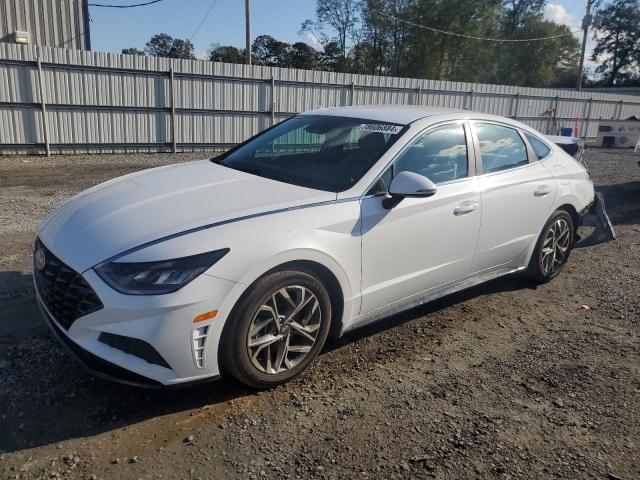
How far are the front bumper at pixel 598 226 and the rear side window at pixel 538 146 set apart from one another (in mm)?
849

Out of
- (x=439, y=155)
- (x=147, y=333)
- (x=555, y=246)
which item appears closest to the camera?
(x=147, y=333)

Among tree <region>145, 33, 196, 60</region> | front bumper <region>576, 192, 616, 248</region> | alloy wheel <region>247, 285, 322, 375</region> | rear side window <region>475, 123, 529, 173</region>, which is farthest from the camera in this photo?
tree <region>145, 33, 196, 60</region>

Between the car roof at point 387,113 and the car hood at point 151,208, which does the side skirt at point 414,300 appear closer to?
the car hood at point 151,208

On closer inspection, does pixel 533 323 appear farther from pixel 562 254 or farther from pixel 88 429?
pixel 88 429

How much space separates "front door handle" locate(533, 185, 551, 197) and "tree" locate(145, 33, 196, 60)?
5518 centimetres

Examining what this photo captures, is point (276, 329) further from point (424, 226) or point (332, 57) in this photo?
point (332, 57)

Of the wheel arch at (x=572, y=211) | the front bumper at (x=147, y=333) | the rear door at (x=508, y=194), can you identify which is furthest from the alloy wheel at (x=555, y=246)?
the front bumper at (x=147, y=333)

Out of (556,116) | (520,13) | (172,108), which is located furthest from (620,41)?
(172,108)

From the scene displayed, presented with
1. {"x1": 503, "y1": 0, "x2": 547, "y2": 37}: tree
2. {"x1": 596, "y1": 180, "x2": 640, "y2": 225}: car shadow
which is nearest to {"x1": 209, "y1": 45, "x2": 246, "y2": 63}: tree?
{"x1": 503, "y1": 0, "x2": 547, "y2": 37}: tree

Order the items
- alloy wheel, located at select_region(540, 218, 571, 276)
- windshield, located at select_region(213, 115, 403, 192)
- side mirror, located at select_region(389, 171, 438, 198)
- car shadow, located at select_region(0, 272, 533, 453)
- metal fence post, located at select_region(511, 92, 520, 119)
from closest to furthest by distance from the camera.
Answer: car shadow, located at select_region(0, 272, 533, 453) → side mirror, located at select_region(389, 171, 438, 198) → windshield, located at select_region(213, 115, 403, 192) → alloy wheel, located at select_region(540, 218, 571, 276) → metal fence post, located at select_region(511, 92, 520, 119)

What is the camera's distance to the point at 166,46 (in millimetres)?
60062

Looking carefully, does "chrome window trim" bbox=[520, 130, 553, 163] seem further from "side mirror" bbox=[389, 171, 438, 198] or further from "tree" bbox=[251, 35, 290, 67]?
"tree" bbox=[251, 35, 290, 67]

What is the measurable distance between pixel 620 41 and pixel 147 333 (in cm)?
7640

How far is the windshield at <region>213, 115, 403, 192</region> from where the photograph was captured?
3469 mm
